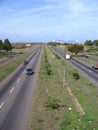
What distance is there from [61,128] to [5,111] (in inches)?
286

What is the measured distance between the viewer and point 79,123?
22.1m

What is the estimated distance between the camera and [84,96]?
3375 centimetres

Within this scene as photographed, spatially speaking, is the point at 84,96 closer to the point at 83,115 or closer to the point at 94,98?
the point at 94,98

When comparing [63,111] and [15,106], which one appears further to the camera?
[15,106]

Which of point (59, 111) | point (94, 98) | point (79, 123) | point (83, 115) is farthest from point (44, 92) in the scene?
point (79, 123)

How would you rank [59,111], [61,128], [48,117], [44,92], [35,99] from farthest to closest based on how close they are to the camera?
[44,92] < [35,99] < [59,111] < [48,117] < [61,128]

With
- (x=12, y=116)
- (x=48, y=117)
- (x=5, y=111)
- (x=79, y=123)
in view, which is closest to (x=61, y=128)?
(x=79, y=123)

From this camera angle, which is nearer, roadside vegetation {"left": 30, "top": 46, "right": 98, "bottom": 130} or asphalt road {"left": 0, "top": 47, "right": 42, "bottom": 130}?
roadside vegetation {"left": 30, "top": 46, "right": 98, "bottom": 130}

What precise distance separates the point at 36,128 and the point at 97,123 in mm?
4315

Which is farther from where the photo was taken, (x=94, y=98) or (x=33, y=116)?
(x=94, y=98)

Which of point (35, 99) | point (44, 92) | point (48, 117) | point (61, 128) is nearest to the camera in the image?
point (61, 128)

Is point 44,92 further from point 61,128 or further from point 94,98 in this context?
point 61,128

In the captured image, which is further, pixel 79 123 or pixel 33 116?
pixel 33 116

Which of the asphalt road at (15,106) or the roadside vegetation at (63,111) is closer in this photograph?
the roadside vegetation at (63,111)
